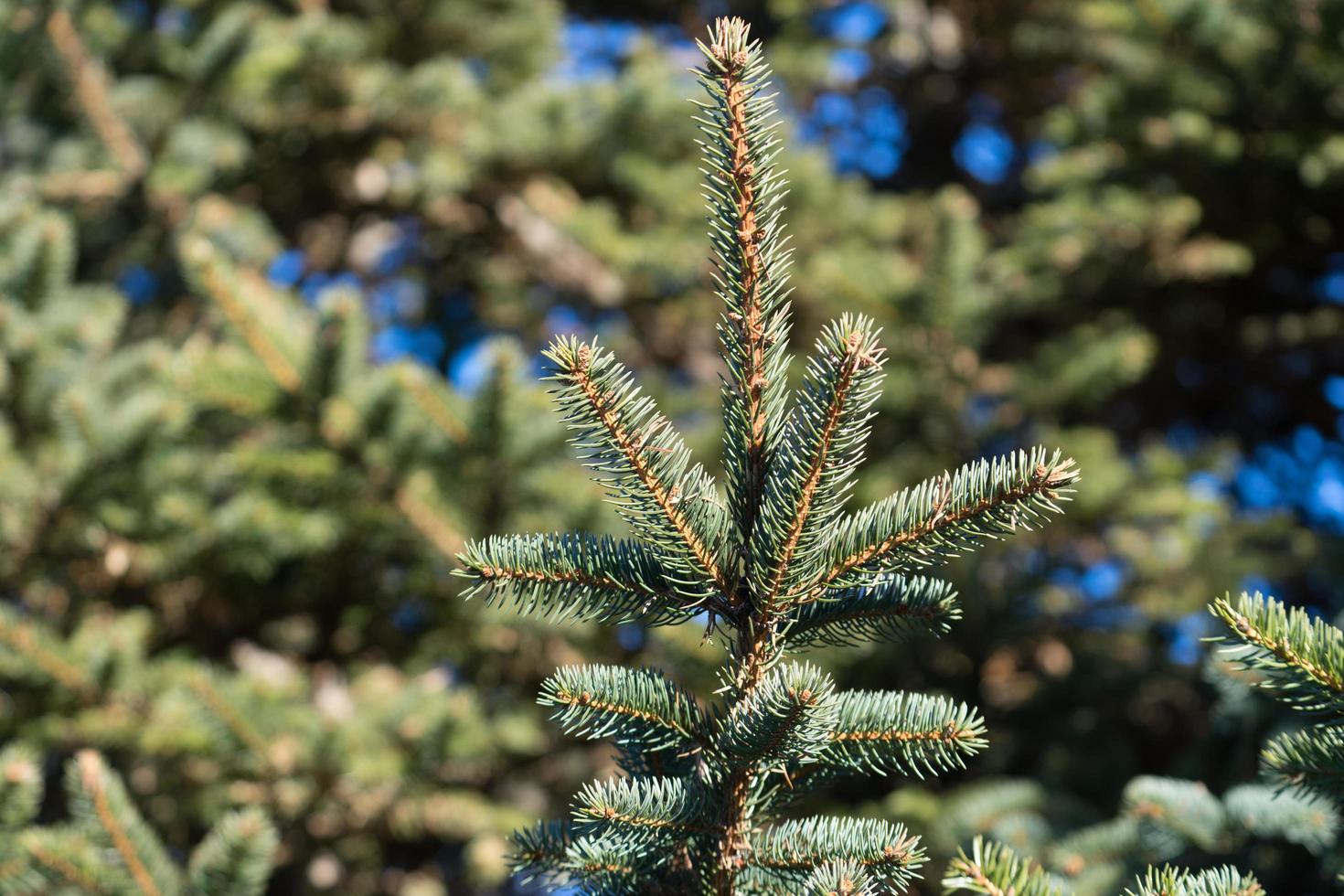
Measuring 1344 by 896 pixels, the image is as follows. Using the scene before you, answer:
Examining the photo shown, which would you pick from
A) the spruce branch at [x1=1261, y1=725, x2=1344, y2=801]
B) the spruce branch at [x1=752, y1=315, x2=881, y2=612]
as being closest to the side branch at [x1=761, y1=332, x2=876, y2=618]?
the spruce branch at [x1=752, y1=315, x2=881, y2=612]

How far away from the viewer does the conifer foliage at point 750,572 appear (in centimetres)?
105

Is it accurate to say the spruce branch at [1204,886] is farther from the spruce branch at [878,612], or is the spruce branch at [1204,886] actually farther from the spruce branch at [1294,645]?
the spruce branch at [878,612]

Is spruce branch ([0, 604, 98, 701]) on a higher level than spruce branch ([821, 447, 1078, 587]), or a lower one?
higher

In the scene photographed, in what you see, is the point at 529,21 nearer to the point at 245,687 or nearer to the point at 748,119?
the point at 245,687

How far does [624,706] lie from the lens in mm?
1124

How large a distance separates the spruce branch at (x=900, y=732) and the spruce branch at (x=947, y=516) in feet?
0.41

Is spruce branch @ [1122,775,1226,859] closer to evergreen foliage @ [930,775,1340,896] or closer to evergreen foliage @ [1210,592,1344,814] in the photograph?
evergreen foliage @ [930,775,1340,896]

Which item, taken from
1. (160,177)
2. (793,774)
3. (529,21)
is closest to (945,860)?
(793,774)

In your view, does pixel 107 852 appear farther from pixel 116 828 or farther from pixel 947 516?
pixel 947 516

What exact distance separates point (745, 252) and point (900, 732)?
491 mm

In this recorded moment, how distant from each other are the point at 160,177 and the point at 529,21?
63.3 inches

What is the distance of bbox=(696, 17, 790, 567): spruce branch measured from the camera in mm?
1036

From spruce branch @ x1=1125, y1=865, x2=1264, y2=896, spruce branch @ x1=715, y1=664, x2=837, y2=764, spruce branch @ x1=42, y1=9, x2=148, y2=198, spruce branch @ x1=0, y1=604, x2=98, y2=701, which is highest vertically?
spruce branch @ x1=42, y1=9, x2=148, y2=198

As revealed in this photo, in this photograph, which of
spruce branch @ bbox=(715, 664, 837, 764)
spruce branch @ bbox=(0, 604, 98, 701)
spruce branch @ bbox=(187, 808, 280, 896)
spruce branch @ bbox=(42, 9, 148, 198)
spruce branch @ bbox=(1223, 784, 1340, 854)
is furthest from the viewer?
spruce branch @ bbox=(42, 9, 148, 198)
